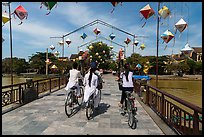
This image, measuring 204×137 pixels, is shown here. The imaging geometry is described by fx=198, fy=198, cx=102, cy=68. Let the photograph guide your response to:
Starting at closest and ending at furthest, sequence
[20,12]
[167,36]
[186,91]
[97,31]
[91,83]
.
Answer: [91,83] < [20,12] < [167,36] < [97,31] < [186,91]

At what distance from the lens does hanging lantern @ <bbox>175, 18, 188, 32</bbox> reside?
273 inches

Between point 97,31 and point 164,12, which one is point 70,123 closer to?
point 164,12

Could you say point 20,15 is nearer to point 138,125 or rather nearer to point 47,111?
point 47,111

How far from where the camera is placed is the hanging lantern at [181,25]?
6.95 meters

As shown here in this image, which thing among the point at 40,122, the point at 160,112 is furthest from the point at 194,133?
the point at 40,122

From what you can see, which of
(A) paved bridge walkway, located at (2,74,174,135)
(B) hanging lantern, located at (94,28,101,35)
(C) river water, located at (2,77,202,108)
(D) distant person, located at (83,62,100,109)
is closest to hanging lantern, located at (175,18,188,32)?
(A) paved bridge walkway, located at (2,74,174,135)

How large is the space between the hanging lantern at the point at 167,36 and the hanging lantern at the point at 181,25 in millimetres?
745

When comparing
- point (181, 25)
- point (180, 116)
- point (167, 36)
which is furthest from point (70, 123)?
point (167, 36)

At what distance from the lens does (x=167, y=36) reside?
26.1 ft

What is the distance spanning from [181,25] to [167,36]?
99cm

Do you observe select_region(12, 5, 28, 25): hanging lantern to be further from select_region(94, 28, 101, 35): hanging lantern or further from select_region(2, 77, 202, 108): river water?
select_region(2, 77, 202, 108): river water

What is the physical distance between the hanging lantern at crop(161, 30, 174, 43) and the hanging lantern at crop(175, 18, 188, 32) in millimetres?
745

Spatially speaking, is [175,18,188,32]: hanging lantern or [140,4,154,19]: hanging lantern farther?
[175,18,188,32]: hanging lantern

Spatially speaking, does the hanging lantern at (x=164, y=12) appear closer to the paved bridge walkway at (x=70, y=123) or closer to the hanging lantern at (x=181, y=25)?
the hanging lantern at (x=181, y=25)
